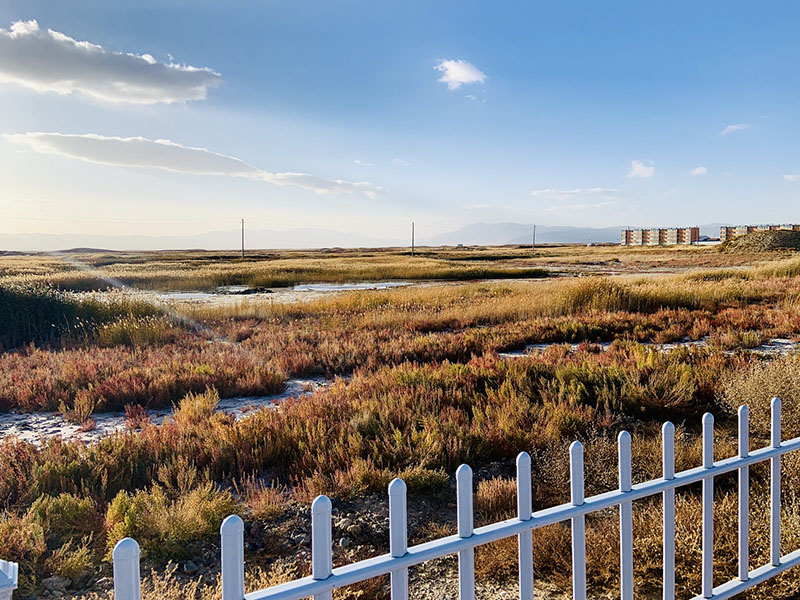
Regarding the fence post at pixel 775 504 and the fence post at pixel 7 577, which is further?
the fence post at pixel 775 504

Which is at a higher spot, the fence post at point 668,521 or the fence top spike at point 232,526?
the fence top spike at point 232,526

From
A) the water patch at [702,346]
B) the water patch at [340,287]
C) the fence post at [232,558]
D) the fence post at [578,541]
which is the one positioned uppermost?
the fence post at [232,558]

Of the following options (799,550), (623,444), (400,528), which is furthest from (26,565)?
(799,550)

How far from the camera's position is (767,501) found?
13.6ft

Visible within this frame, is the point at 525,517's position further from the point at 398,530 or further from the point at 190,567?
the point at 190,567

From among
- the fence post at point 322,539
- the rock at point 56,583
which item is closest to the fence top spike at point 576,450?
the fence post at point 322,539

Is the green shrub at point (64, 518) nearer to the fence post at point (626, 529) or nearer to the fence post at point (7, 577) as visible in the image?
the fence post at point (7, 577)

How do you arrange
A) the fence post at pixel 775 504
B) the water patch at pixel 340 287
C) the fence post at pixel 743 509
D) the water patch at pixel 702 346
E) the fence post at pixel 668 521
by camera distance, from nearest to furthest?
the fence post at pixel 668 521 → the fence post at pixel 743 509 → the fence post at pixel 775 504 → the water patch at pixel 702 346 → the water patch at pixel 340 287

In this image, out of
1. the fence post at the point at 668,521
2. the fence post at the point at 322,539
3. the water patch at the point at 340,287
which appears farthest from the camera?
the water patch at the point at 340,287

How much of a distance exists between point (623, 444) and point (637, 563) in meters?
1.28

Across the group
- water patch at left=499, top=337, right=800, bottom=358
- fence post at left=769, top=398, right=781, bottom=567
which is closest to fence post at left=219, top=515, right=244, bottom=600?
fence post at left=769, top=398, right=781, bottom=567

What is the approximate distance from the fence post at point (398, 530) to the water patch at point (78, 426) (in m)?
4.68

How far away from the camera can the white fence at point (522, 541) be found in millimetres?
1798

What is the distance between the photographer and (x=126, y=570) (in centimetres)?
162
